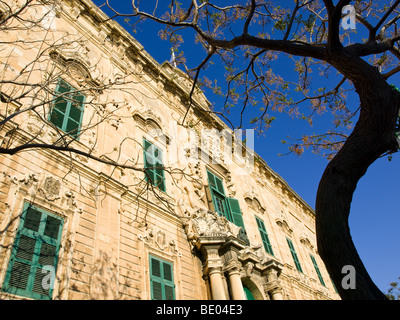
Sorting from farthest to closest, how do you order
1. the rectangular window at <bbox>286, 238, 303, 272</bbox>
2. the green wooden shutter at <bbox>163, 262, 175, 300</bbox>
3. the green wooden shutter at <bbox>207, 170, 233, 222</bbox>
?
the rectangular window at <bbox>286, 238, 303, 272</bbox> → the green wooden shutter at <bbox>207, 170, 233, 222</bbox> → the green wooden shutter at <bbox>163, 262, 175, 300</bbox>

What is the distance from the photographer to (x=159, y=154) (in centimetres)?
977

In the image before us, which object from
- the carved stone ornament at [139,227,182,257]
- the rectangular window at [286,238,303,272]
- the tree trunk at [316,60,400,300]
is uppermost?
the rectangular window at [286,238,303,272]

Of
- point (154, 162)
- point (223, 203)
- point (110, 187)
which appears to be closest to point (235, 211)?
point (223, 203)

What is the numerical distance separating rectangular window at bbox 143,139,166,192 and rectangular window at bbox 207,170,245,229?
7.58ft

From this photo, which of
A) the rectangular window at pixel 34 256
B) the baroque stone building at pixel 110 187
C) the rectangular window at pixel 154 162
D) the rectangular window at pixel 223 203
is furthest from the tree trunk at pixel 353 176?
the rectangular window at pixel 223 203

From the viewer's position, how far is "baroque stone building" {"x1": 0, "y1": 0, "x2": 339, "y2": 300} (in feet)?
17.3

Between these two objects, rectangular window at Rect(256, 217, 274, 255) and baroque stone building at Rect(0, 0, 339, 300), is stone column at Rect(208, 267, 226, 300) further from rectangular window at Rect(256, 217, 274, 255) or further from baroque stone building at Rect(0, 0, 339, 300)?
rectangular window at Rect(256, 217, 274, 255)

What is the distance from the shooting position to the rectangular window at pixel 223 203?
11008 millimetres

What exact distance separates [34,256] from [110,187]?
244cm

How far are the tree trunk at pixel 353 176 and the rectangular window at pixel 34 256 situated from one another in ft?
13.7

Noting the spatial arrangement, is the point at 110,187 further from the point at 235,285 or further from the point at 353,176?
the point at 353,176

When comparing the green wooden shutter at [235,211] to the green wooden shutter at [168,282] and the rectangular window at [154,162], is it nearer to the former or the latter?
the rectangular window at [154,162]

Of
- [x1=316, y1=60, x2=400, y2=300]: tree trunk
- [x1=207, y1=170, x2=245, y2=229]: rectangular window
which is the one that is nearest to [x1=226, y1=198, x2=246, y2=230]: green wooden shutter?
[x1=207, y1=170, x2=245, y2=229]: rectangular window
